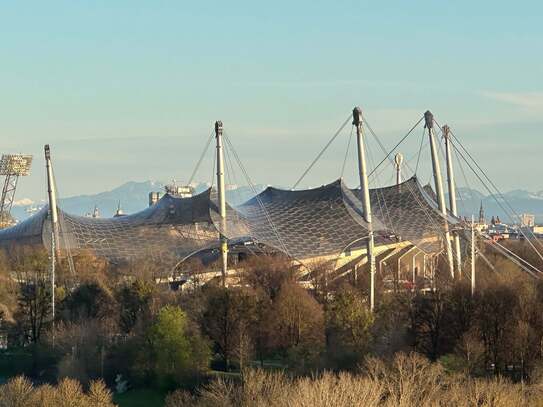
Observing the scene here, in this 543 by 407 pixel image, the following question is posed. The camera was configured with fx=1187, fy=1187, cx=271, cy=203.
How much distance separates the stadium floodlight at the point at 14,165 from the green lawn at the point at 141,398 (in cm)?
6157

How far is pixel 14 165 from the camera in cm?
9725

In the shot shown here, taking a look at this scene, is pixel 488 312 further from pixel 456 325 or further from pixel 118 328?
pixel 118 328

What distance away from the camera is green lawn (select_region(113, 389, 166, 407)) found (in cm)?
3675

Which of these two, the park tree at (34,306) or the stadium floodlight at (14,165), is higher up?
the stadium floodlight at (14,165)

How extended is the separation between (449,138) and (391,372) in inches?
1214

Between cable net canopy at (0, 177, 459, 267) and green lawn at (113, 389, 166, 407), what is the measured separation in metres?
22.3

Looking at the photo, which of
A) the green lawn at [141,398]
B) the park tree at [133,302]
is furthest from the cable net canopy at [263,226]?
the green lawn at [141,398]

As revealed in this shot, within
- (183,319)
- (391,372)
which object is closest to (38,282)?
(183,319)

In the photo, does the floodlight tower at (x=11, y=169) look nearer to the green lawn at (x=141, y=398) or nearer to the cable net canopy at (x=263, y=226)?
the cable net canopy at (x=263, y=226)

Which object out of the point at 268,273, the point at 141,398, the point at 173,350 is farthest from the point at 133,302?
the point at 268,273

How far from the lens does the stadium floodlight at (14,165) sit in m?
97.1

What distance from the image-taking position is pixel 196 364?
38.0 meters

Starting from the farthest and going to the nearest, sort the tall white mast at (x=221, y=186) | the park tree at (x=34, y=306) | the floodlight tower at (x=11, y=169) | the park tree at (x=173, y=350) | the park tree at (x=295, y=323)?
the floodlight tower at (x=11, y=169)
the tall white mast at (x=221, y=186)
the park tree at (x=34, y=306)
the park tree at (x=295, y=323)
the park tree at (x=173, y=350)

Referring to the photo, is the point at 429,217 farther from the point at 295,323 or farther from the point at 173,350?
the point at 173,350
